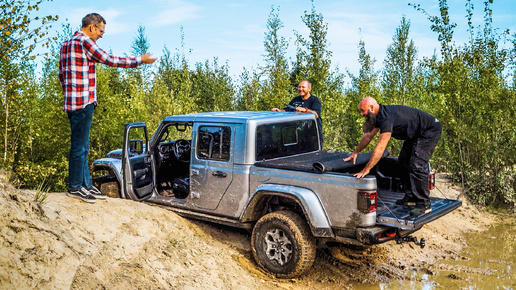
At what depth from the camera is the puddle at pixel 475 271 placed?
19.6ft

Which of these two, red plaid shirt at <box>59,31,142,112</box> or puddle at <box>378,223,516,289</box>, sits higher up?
red plaid shirt at <box>59,31,142,112</box>

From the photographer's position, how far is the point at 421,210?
5570mm

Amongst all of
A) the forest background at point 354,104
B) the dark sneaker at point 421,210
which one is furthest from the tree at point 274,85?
the dark sneaker at point 421,210

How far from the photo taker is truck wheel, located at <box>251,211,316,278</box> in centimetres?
555

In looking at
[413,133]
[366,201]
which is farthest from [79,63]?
[413,133]

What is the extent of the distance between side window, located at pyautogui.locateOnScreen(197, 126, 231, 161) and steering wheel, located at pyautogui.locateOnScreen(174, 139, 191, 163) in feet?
3.39

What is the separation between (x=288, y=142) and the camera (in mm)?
6559

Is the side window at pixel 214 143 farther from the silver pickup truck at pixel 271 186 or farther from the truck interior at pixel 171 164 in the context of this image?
the truck interior at pixel 171 164

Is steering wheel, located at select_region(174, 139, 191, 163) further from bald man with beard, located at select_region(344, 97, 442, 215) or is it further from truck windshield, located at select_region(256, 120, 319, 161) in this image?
bald man with beard, located at select_region(344, 97, 442, 215)

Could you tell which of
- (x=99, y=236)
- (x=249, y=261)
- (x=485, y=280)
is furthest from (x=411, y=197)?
(x=99, y=236)

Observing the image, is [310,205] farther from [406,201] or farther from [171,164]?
[171,164]

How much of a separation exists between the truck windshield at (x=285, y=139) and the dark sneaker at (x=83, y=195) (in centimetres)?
220

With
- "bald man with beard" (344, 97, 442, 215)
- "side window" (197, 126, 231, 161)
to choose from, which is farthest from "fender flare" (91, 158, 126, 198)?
"bald man with beard" (344, 97, 442, 215)

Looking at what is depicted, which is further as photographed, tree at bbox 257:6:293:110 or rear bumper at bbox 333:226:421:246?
A: tree at bbox 257:6:293:110
